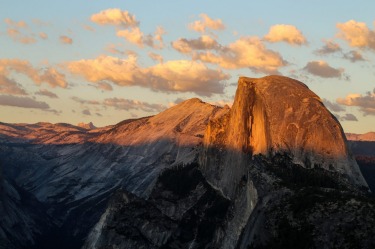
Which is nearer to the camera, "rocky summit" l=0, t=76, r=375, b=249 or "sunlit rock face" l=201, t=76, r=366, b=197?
"rocky summit" l=0, t=76, r=375, b=249

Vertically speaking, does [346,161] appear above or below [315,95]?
below

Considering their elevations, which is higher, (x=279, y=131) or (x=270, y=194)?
(x=279, y=131)

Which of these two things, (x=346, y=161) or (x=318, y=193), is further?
(x=346, y=161)

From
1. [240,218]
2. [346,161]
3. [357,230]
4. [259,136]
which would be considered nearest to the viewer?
[357,230]

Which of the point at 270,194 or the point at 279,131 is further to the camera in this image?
the point at 279,131

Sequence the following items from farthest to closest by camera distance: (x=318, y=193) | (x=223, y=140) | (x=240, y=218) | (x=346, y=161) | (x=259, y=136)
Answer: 1. (x=223, y=140)
2. (x=259, y=136)
3. (x=346, y=161)
4. (x=240, y=218)
5. (x=318, y=193)

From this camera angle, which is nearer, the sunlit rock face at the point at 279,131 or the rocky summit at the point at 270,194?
the rocky summit at the point at 270,194

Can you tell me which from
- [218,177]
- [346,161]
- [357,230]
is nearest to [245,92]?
[218,177]

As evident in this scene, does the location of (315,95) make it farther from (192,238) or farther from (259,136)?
(192,238)
